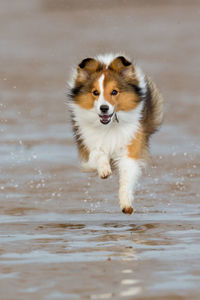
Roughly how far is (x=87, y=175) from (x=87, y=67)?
2.61m

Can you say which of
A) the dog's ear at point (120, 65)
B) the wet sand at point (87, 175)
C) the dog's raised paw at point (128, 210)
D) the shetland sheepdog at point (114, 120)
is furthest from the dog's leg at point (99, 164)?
the dog's ear at point (120, 65)

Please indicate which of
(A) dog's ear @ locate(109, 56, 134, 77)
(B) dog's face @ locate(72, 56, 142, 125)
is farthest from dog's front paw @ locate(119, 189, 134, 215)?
(A) dog's ear @ locate(109, 56, 134, 77)

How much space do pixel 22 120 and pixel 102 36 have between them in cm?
660

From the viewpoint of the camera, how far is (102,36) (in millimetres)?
19609

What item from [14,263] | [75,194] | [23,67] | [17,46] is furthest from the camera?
[17,46]

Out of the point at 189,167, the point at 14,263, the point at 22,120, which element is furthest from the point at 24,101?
the point at 14,263

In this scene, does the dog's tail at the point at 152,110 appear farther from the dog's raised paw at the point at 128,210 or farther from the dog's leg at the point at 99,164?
the dog's raised paw at the point at 128,210

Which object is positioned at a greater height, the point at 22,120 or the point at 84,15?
the point at 22,120

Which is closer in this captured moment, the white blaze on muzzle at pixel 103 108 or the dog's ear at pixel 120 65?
the white blaze on muzzle at pixel 103 108

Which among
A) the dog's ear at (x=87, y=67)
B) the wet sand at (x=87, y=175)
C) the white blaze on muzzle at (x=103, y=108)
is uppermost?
the dog's ear at (x=87, y=67)

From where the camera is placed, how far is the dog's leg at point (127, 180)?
26.0 ft

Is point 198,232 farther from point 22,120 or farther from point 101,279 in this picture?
Answer: point 22,120

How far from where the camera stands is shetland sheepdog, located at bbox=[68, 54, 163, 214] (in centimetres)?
794

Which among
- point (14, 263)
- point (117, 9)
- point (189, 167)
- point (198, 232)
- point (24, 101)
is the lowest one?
point (117, 9)
